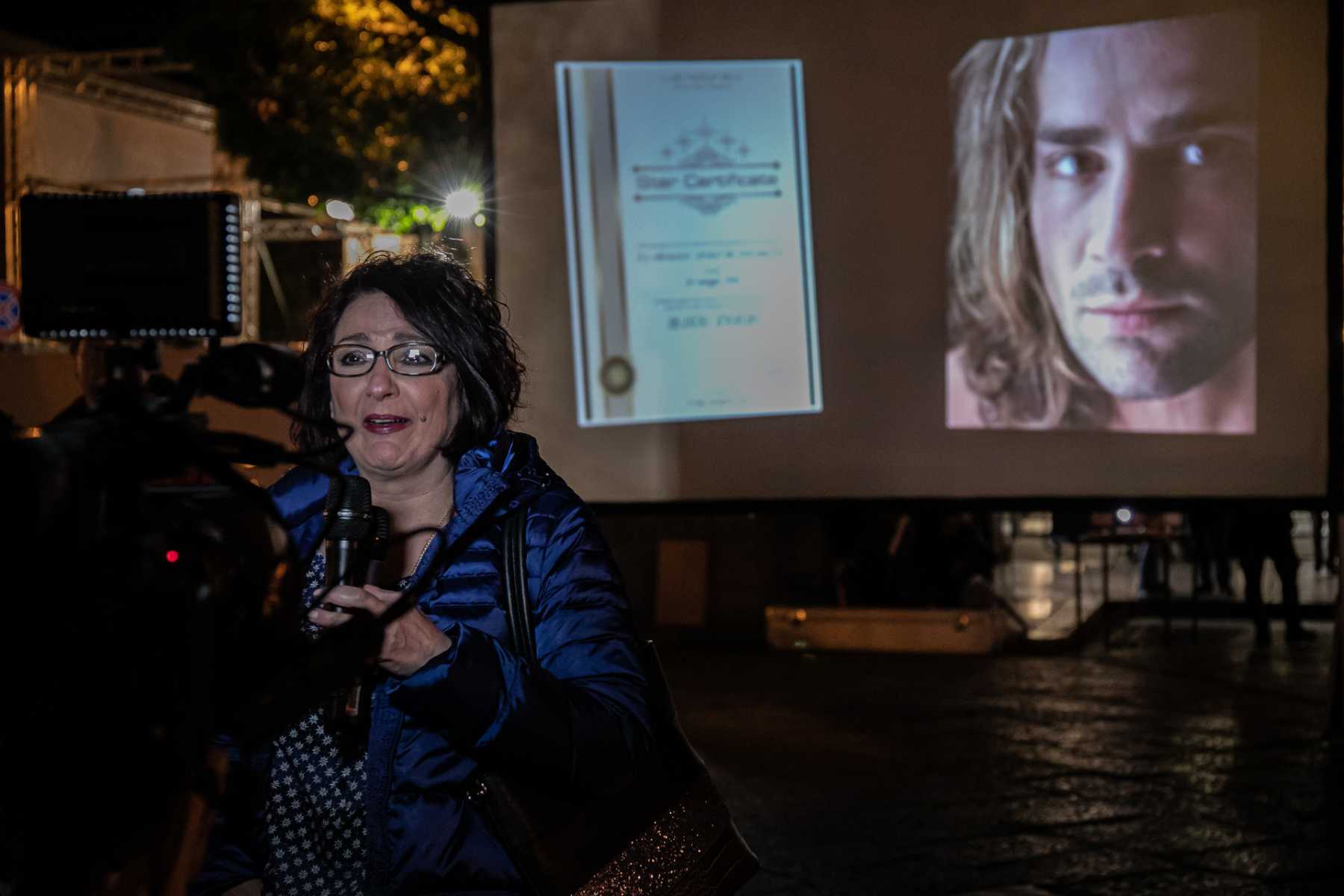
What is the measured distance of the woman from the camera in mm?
1610

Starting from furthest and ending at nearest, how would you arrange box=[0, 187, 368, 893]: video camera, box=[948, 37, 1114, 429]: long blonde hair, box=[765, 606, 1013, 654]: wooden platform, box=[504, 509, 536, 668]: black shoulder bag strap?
box=[765, 606, 1013, 654]: wooden platform → box=[948, 37, 1114, 429]: long blonde hair → box=[504, 509, 536, 668]: black shoulder bag strap → box=[0, 187, 368, 893]: video camera

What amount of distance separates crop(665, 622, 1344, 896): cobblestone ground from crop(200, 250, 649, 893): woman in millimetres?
2725

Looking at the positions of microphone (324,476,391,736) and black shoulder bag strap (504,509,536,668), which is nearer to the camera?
microphone (324,476,391,736)

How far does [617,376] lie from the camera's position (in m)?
5.63

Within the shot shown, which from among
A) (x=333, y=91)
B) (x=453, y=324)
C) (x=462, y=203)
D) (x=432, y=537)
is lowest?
(x=432, y=537)

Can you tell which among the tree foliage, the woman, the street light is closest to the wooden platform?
the street light

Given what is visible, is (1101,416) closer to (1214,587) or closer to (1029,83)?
(1029,83)

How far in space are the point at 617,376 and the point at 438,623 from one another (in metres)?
3.89

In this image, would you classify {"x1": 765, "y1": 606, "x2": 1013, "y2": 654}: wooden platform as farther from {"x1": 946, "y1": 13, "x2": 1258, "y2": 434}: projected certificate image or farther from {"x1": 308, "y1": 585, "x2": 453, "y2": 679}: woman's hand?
{"x1": 308, "y1": 585, "x2": 453, "y2": 679}: woman's hand

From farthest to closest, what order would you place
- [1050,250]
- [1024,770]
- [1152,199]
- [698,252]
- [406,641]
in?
[1024,770]
[698,252]
[1050,250]
[1152,199]
[406,641]

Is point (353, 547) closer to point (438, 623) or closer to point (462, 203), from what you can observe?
point (438, 623)

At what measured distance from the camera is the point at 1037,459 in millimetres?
5473

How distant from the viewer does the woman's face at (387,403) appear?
1.96 meters

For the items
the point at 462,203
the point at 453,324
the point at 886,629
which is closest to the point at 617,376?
the point at 453,324
